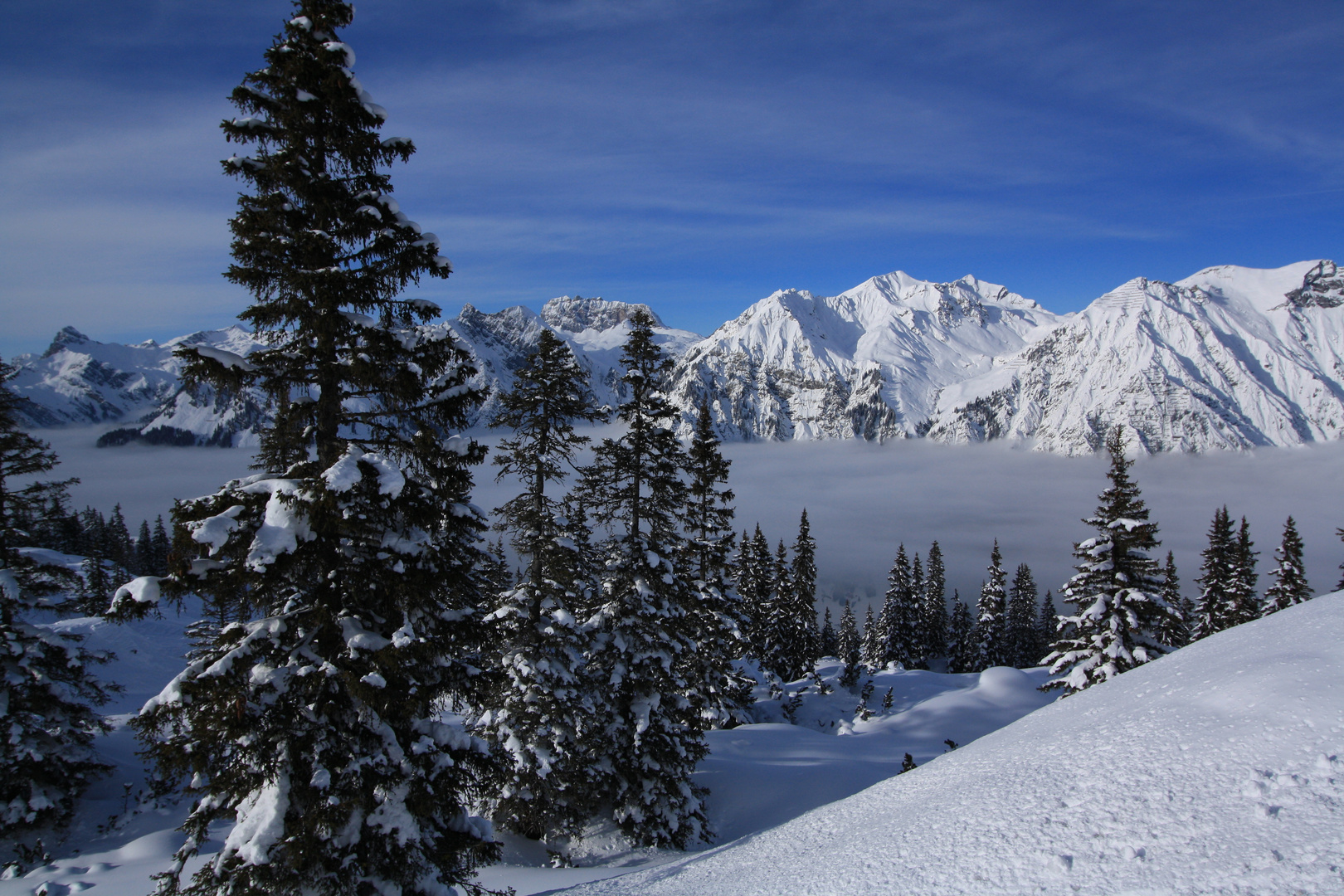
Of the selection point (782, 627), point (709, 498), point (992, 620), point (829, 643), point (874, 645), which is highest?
point (709, 498)

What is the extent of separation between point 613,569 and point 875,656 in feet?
204

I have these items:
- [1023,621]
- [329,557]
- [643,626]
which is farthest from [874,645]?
[329,557]

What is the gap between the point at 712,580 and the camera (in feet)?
93.2

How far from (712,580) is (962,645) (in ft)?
204

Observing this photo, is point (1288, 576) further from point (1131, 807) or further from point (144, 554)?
point (144, 554)

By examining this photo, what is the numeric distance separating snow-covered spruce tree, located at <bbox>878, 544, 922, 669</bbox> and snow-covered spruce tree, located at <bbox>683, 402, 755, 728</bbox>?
43.8 m

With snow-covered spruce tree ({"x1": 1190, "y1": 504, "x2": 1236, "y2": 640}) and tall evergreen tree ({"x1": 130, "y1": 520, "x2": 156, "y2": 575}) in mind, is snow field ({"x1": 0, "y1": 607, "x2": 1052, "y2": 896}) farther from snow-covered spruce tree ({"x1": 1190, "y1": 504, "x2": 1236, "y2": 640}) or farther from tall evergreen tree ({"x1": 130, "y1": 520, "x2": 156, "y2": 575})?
tall evergreen tree ({"x1": 130, "y1": 520, "x2": 156, "y2": 575})

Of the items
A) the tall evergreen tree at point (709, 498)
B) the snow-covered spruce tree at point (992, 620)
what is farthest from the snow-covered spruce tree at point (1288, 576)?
the tall evergreen tree at point (709, 498)

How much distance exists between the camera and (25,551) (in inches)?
597

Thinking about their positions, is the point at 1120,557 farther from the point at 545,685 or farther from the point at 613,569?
the point at 545,685

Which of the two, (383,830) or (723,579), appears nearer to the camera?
(383,830)

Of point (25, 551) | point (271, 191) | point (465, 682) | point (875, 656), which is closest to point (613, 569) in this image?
point (465, 682)

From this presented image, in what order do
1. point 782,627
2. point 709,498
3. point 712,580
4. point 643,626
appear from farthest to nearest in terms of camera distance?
point 782,627
point 712,580
point 709,498
point 643,626

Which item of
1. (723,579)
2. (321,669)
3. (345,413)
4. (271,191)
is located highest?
(271,191)
